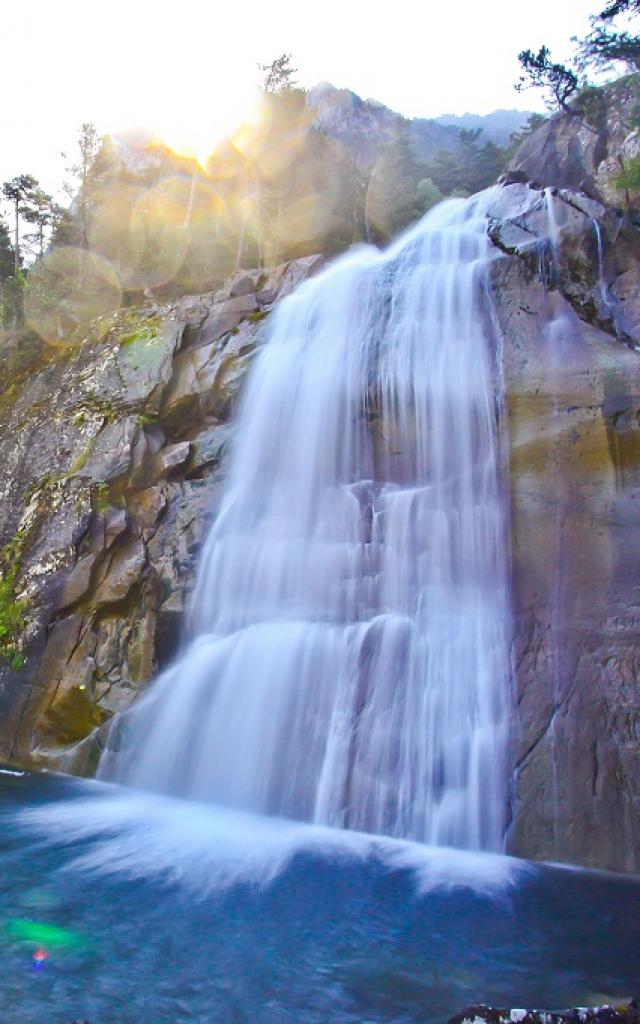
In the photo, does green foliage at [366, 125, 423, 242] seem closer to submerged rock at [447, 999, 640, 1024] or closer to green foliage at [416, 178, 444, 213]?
green foliage at [416, 178, 444, 213]

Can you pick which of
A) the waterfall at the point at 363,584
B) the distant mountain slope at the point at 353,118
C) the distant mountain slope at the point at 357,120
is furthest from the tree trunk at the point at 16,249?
the distant mountain slope at the point at 353,118

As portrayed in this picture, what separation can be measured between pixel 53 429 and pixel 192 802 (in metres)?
8.71

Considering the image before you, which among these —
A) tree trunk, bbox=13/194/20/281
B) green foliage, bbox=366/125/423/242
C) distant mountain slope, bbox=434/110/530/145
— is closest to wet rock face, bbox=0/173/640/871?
green foliage, bbox=366/125/423/242

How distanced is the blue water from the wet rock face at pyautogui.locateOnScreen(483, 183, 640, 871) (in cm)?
76

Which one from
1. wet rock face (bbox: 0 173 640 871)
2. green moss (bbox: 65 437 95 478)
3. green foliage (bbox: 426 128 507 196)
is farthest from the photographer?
green foliage (bbox: 426 128 507 196)

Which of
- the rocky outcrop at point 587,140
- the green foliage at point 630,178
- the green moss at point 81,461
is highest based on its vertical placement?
the rocky outcrop at point 587,140

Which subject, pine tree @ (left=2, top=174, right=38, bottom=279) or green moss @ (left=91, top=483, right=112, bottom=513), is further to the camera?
pine tree @ (left=2, top=174, right=38, bottom=279)

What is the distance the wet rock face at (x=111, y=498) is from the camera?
12.3 meters

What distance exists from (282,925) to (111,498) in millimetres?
9050

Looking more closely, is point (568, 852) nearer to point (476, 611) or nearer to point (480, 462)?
point (476, 611)

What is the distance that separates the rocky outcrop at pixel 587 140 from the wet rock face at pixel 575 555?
27.7 feet

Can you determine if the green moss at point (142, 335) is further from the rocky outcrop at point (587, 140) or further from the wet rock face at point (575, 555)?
the rocky outcrop at point (587, 140)

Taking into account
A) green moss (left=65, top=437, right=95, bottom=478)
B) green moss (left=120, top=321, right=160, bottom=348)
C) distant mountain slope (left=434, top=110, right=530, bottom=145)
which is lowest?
green moss (left=65, top=437, right=95, bottom=478)

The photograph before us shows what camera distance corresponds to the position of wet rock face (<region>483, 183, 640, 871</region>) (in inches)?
329
